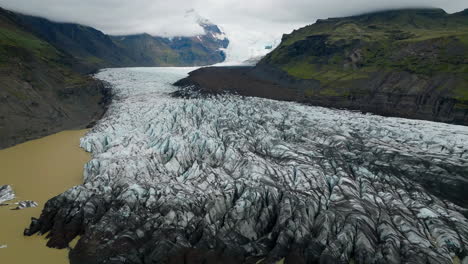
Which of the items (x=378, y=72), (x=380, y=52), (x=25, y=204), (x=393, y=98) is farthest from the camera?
(x=380, y=52)

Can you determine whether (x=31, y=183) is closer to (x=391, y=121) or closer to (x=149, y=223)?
(x=149, y=223)

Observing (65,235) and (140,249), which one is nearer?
(140,249)

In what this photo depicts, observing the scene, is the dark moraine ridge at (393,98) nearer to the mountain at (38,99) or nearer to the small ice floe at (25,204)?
the mountain at (38,99)

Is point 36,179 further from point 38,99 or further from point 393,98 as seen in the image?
point 393,98

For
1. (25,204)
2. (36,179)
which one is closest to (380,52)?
(36,179)

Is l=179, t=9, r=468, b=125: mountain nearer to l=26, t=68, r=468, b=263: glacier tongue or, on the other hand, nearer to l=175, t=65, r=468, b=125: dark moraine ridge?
l=175, t=65, r=468, b=125: dark moraine ridge

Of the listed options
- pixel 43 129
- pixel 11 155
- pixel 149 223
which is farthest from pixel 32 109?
pixel 149 223

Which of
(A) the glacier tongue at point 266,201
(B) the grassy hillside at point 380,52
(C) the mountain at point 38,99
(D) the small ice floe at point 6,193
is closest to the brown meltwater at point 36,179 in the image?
(D) the small ice floe at point 6,193
